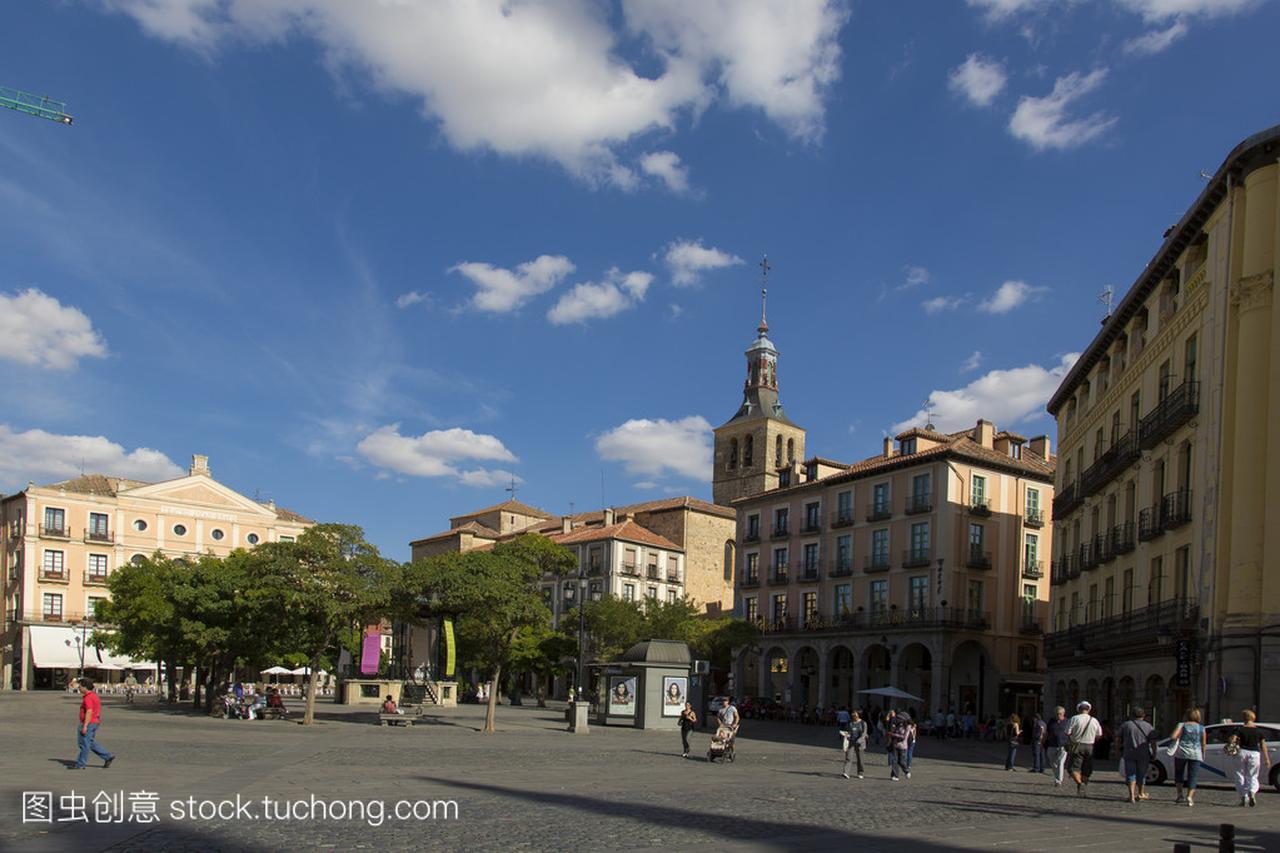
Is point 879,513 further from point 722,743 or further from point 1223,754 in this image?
point 1223,754

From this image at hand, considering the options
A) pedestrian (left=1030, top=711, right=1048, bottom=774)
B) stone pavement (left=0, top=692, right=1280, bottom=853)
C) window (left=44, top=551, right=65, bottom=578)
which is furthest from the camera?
window (left=44, top=551, right=65, bottom=578)

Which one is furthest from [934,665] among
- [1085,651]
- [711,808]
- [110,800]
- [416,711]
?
[110,800]

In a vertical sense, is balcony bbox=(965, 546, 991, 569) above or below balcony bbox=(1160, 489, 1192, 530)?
below

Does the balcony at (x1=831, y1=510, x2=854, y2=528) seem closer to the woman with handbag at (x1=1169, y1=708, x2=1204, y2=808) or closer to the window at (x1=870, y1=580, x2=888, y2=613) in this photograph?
the window at (x1=870, y1=580, x2=888, y2=613)

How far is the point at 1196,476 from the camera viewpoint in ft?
99.0

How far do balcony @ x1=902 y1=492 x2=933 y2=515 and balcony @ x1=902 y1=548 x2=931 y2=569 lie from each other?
1.90 meters

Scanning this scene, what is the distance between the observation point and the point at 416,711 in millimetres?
43219

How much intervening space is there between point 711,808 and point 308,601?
22.5 meters

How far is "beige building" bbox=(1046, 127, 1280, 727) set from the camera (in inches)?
1072

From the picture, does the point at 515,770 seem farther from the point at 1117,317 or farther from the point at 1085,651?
the point at 1117,317

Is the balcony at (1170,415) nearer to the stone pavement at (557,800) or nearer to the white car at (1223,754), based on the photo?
the stone pavement at (557,800)

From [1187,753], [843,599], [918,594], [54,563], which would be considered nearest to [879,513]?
[918,594]

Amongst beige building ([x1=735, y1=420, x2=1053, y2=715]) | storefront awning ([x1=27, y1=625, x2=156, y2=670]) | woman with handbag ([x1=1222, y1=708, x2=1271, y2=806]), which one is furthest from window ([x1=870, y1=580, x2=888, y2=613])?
storefront awning ([x1=27, y1=625, x2=156, y2=670])

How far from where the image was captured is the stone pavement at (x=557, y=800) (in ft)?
40.4
